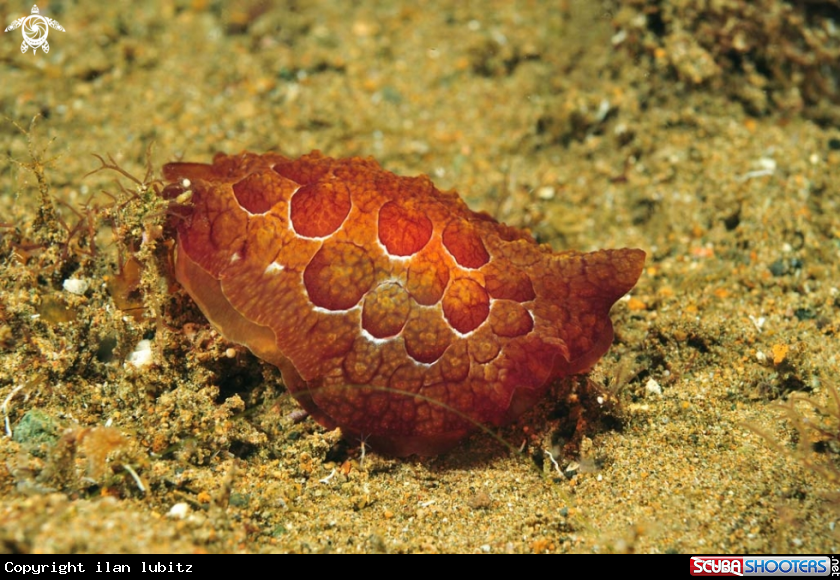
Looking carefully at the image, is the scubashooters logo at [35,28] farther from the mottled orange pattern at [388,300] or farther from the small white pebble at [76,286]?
the mottled orange pattern at [388,300]

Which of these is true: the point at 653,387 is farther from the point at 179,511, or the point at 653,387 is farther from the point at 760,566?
the point at 179,511

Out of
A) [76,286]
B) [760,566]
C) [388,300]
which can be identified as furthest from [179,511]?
[760,566]

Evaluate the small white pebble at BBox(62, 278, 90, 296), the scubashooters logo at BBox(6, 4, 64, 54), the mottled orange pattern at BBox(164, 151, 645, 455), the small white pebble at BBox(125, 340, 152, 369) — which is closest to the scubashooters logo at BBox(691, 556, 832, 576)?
the mottled orange pattern at BBox(164, 151, 645, 455)

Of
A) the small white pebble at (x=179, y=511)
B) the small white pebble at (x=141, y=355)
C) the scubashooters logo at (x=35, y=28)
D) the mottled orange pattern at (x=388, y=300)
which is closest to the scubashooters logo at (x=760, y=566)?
the mottled orange pattern at (x=388, y=300)

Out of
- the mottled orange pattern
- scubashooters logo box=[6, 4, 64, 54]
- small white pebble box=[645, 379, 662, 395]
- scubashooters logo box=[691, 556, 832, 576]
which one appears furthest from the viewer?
scubashooters logo box=[6, 4, 64, 54]

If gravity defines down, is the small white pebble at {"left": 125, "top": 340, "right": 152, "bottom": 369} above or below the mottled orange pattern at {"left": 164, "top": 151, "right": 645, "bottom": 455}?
below

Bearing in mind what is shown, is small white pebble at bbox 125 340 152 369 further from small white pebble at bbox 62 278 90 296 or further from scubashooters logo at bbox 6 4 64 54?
scubashooters logo at bbox 6 4 64 54

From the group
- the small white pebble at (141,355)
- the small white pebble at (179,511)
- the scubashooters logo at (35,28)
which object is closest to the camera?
the small white pebble at (179,511)

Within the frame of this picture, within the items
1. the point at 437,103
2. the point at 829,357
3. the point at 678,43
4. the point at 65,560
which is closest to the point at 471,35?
the point at 437,103
